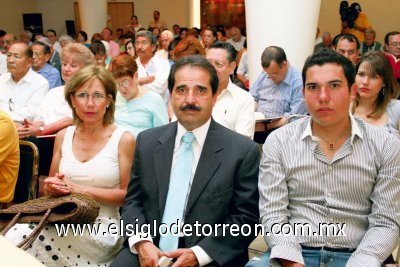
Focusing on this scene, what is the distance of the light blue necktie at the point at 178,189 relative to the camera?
2375 millimetres

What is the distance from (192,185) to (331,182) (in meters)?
0.62

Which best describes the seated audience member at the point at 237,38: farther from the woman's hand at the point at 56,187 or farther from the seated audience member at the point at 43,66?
the woman's hand at the point at 56,187

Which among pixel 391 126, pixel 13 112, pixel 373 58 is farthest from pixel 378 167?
pixel 13 112

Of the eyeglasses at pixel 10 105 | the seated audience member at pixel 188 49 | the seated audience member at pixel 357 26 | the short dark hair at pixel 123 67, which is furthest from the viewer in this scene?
the seated audience member at pixel 357 26

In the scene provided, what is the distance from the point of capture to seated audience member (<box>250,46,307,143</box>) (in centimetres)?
479

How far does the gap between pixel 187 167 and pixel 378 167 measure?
858 mm

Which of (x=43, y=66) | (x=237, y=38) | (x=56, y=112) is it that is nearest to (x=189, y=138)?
(x=56, y=112)

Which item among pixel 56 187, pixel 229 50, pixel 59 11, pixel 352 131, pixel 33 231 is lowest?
pixel 33 231

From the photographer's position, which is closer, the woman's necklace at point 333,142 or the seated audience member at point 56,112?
the woman's necklace at point 333,142

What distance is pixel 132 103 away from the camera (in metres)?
3.86

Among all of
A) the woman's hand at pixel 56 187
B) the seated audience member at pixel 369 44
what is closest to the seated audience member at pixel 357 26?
the seated audience member at pixel 369 44

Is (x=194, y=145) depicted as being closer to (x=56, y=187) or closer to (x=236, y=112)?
(x=56, y=187)

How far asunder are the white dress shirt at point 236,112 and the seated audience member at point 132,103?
43 cm

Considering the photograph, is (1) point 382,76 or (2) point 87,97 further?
(1) point 382,76
